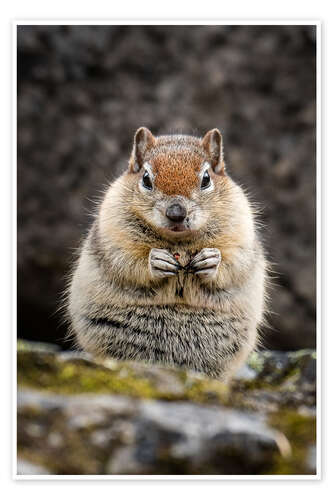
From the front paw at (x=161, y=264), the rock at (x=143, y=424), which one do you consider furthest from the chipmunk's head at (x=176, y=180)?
the rock at (x=143, y=424)

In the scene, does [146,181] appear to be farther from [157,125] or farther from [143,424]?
[157,125]

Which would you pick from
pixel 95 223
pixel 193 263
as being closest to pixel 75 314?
pixel 95 223

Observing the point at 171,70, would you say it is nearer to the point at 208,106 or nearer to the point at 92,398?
the point at 208,106

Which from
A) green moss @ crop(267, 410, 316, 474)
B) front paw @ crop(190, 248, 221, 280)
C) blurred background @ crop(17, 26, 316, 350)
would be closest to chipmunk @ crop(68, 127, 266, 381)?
front paw @ crop(190, 248, 221, 280)

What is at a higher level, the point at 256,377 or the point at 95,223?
the point at 95,223

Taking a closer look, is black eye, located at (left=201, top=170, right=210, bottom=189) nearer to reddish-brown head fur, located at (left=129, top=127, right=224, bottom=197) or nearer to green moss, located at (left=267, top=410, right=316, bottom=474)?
reddish-brown head fur, located at (left=129, top=127, right=224, bottom=197)

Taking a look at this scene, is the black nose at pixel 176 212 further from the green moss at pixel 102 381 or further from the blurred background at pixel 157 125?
the blurred background at pixel 157 125
